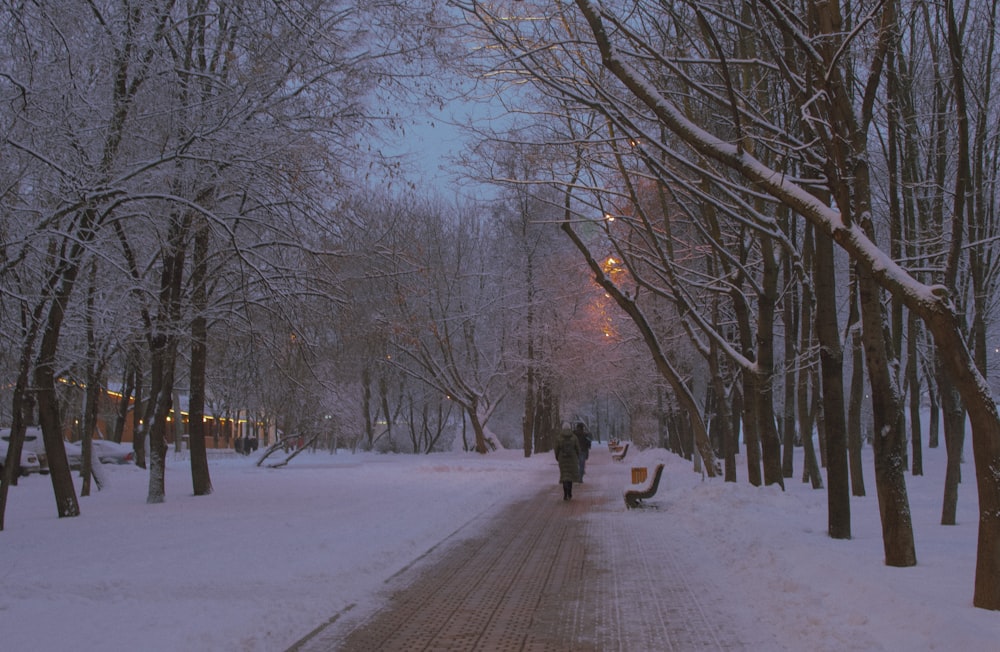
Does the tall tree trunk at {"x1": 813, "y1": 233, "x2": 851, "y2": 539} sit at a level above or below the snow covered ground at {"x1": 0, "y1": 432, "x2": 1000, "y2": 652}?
above

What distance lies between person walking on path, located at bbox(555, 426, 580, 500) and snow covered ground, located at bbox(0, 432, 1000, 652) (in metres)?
1.99

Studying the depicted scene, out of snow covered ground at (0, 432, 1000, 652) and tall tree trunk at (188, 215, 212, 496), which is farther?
tall tree trunk at (188, 215, 212, 496)

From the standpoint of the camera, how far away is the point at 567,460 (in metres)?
18.4

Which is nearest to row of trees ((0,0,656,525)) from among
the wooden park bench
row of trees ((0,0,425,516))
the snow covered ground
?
row of trees ((0,0,425,516))

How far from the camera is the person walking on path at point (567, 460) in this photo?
1816 cm

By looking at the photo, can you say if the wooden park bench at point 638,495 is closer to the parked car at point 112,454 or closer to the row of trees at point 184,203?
the row of trees at point 184,203

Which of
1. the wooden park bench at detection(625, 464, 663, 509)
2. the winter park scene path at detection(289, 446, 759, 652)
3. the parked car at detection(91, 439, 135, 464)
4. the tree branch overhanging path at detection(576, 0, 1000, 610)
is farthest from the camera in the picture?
the parked car at detection(91, 439, 135, 464)

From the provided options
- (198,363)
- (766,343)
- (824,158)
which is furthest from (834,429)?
(198,363)

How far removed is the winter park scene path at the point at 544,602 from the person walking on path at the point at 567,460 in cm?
625

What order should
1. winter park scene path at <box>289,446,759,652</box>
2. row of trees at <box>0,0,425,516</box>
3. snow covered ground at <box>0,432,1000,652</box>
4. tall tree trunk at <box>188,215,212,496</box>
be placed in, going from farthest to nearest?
tall tree trunk at <box>188,215,212,496</box> → row of trees at <box>0,0,425,516</box> → winter park scene path at <box>289,446,759,652</box> → snow covered ground at <box>0,432,1000,652</box>

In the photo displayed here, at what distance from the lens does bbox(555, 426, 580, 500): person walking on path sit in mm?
18156

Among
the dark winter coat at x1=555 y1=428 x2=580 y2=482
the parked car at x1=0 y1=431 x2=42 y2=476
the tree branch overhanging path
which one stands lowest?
the parked car at x1=0 y1=431 x2=42 y2=476

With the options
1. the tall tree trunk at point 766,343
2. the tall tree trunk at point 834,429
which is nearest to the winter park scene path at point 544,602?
the tall tree trunk at point 834,429

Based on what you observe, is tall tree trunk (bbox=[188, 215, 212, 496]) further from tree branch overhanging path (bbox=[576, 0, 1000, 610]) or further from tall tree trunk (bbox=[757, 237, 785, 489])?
tree branch overhanging path (bbox=[576, 0, 1000, 610])
